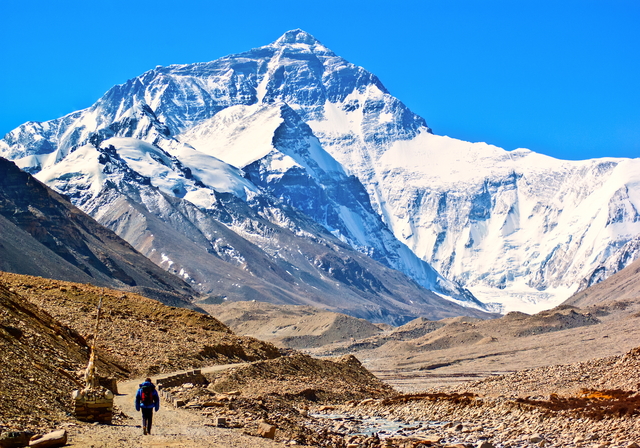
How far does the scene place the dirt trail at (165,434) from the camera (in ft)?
76.2

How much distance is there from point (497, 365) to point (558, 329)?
43.0 metres

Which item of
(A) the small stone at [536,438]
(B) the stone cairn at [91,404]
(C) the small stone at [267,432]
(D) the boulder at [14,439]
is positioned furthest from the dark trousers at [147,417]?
(A) the small stone at [536,438]

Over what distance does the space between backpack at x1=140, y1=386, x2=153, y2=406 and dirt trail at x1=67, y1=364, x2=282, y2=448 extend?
2.57ft

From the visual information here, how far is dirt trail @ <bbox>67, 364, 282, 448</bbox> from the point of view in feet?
76.2

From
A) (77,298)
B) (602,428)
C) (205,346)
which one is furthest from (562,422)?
(77,298)

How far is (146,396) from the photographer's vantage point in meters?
26.2

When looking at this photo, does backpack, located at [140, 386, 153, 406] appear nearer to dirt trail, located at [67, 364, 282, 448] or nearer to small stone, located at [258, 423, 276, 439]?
dirt trail, located at [67, 364, 282, 448]

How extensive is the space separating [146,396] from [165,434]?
1186 mm

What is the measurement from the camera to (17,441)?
20875 mm

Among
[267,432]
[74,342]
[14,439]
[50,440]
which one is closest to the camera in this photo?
[14,439]

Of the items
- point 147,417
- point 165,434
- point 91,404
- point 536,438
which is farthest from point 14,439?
point 536,438

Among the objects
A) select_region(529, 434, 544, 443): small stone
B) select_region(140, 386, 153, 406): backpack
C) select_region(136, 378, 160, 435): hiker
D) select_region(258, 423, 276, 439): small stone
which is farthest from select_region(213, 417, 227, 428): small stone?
select_region(529, 434, 544, 443): small stone

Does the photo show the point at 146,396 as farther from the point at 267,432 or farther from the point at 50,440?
the point at 50,440

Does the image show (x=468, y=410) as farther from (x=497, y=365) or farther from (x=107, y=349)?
(x=497, y=365)
